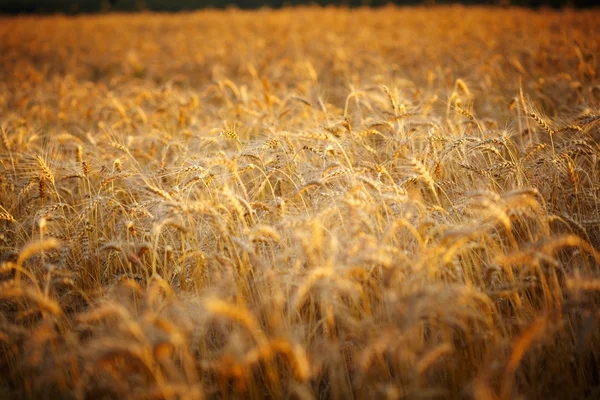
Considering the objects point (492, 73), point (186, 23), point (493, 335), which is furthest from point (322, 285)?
point (186, 23)

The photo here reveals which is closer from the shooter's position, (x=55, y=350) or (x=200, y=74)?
(x=55, y=350)

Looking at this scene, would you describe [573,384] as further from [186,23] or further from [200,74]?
[186,23]

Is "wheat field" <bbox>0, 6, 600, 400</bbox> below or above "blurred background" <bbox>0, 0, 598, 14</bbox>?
below

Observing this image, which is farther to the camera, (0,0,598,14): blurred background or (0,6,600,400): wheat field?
(0,0,598,14): blurred background

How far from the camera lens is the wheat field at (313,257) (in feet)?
4.83

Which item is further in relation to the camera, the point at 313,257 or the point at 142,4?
the point at 142,4

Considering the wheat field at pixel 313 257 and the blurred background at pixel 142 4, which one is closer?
the wheat field at pixel 313 257

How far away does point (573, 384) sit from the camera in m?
1.58

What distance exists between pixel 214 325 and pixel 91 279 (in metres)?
1.02

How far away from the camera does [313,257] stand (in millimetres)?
1607

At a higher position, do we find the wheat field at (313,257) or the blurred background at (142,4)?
the blurred background at (142,4)

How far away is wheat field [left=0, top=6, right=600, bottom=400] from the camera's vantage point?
1.47 meters

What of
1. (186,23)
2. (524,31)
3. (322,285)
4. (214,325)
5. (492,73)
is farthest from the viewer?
(186,23)

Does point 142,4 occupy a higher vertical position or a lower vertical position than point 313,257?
higher
